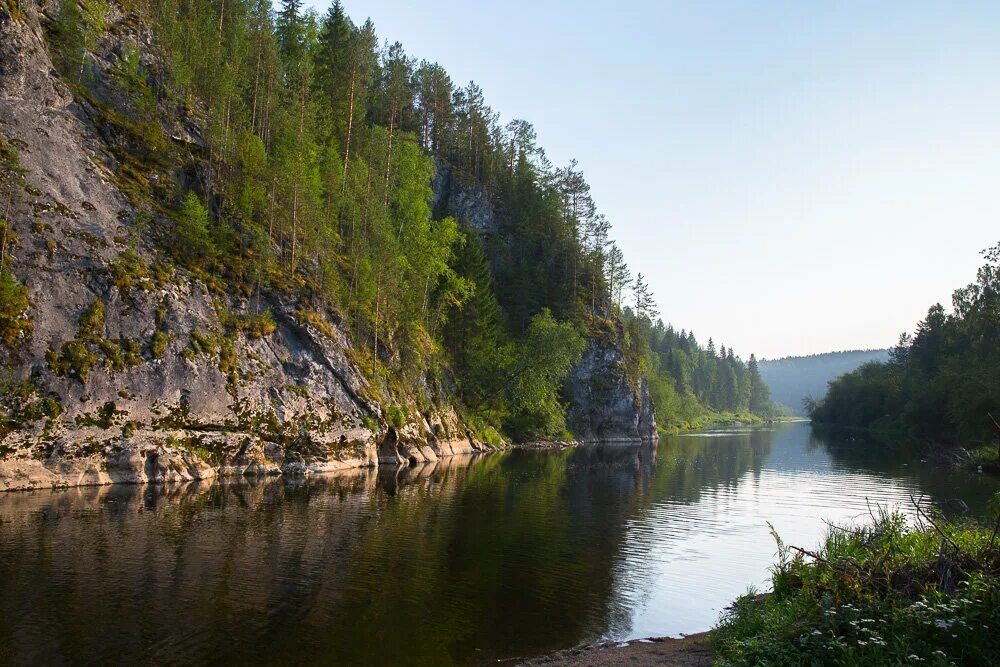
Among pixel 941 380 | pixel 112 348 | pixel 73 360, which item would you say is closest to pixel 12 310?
pixel 73 360

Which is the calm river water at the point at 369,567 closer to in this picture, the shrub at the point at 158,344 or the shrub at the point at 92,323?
the shrub at the point at 158,344

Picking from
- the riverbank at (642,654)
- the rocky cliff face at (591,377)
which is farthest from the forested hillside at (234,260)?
the riverbank at (642,654)

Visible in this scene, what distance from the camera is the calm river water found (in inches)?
575

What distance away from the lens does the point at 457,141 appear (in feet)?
342

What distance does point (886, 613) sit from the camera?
11.1 metres

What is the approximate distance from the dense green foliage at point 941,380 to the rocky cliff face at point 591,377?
1608 inches

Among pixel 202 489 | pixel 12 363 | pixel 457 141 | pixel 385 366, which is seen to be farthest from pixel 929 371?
pixel 12 363

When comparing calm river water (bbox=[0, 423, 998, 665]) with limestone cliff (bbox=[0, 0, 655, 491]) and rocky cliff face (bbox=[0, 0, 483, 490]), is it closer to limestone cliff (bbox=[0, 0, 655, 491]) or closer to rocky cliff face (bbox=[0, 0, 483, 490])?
rocky cliff face (bbox=[0, 0, 483, 490])

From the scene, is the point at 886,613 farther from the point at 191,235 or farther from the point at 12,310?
the point at 191,235

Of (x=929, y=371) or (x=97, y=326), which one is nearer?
(x=97, y=326)

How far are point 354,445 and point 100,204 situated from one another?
922 inches

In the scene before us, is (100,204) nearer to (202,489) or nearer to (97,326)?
(97,326)

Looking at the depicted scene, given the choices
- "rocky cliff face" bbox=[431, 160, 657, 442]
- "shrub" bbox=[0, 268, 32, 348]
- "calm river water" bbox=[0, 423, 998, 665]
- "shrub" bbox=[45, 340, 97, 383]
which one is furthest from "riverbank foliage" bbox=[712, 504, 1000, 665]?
"rocky cliff face" bbox=[431, 160, 657, 442]

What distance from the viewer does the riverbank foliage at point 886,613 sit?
9867 millimetres
